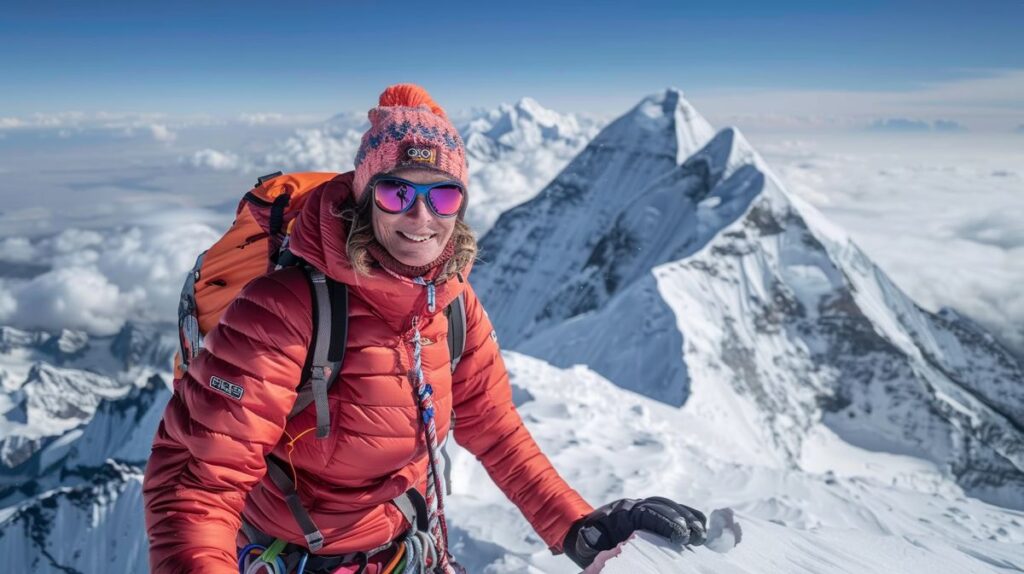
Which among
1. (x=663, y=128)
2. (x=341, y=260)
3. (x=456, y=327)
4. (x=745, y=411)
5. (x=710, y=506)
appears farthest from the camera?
(x=663, y=128)

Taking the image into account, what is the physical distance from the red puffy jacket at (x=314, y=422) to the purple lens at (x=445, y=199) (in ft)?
1.32

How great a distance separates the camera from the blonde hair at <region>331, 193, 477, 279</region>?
116 inches

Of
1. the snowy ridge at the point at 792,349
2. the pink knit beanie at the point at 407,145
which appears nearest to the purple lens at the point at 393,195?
the pink knit beanie at the point at 407,145

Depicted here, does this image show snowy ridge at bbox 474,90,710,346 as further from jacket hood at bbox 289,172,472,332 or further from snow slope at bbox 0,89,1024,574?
jacket hood at bbox 289,172,472,332

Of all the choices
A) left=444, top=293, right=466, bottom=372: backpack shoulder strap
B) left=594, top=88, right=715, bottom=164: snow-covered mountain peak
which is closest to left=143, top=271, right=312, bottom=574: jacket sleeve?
left=444, top=293, right=466, bottom=372: backpack shoulder strap

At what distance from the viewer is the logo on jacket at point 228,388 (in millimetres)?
2826

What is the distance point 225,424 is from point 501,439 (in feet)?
6.31

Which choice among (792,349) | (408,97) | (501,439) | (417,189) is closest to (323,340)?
(417,189)

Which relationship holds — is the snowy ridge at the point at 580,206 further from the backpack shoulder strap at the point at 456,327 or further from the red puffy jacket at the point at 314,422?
the backpack shoulder strap at the point at 456,327

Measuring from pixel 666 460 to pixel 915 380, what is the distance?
250 ft

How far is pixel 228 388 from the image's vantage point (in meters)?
2.83

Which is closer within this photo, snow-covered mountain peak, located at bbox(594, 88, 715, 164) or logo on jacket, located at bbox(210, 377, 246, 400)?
logo on jacket, located at bbox(210, 377, 246, 400)

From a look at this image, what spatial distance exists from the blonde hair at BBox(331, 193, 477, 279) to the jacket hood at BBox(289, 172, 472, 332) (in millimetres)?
33

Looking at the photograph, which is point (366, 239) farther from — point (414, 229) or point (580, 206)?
point (580, 206)
